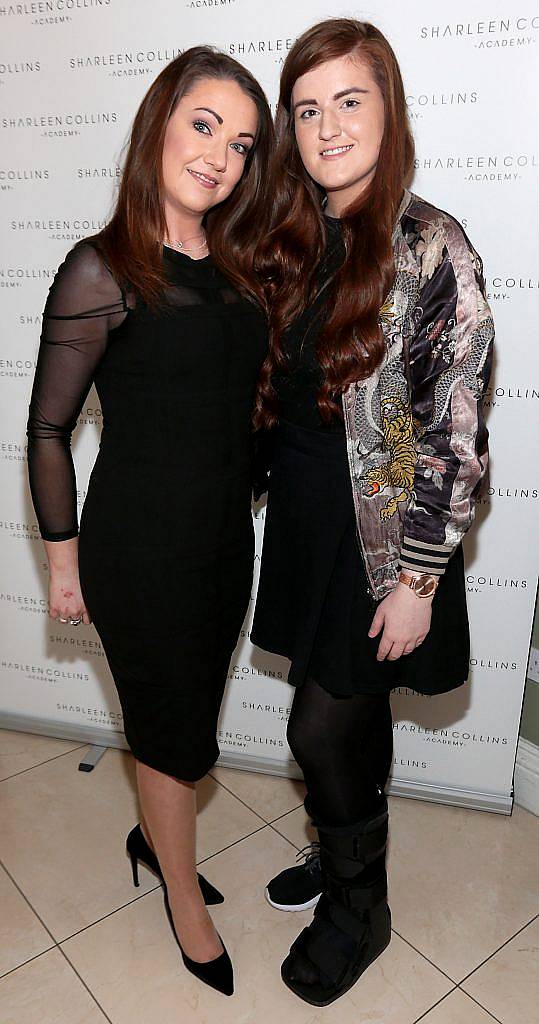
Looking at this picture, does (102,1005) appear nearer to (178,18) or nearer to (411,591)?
(411,591)

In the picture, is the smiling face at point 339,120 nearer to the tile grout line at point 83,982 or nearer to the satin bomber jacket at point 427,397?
the satin bomber jacket at point 427,397

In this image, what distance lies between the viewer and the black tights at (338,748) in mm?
1611

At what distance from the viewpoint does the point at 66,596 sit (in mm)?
1597

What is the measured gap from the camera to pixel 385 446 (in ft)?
4.76

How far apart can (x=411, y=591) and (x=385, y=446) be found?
254 millimetres

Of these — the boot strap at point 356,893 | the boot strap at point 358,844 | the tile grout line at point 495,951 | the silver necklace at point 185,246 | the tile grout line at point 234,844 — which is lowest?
the tile grout line at point 234,844

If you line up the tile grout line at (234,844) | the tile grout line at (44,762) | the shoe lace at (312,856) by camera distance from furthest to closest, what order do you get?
the tile grout line at (44,762) → the tile grout line at (234,844) → the shoe lace at (312,856)

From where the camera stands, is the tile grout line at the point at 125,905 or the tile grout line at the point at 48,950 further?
the tile grout line at the point at 125,905

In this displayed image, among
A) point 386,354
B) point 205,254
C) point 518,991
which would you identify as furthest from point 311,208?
point 518,991

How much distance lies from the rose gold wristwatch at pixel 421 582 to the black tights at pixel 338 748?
10.6 inches

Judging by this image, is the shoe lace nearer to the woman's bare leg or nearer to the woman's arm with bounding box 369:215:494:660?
the woman's bare leg

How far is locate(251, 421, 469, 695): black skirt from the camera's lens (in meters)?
1.53

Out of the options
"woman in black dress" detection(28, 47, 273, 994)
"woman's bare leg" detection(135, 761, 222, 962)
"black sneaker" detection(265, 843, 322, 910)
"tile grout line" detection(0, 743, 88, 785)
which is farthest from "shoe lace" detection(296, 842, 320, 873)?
"tile grout line" detection(0, 743, 88, 785)

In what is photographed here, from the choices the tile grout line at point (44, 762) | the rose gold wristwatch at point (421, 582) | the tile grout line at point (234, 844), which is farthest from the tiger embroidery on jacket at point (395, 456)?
the tile grout line at point (44, 762)
